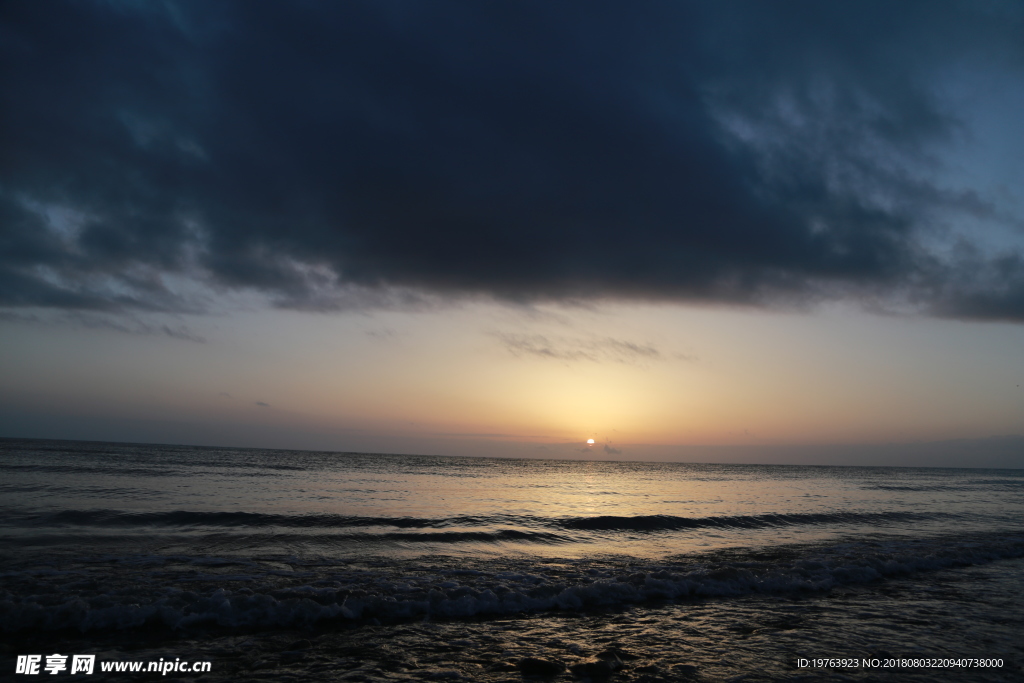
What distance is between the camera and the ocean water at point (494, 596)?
8.27 m

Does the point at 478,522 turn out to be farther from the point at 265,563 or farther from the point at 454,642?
the point at 454,642

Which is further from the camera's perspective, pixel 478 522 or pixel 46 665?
pixel 478 522

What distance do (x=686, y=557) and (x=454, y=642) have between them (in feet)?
36.5

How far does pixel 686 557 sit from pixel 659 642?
896 cm

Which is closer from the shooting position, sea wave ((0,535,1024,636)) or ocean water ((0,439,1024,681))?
ocean water ((0,439,1024,681))

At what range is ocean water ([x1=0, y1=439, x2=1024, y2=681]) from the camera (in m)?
8.27

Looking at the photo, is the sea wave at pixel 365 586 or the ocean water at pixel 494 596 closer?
the ocean water at pixel 494 596

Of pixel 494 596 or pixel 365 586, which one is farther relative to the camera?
pixel 365 586

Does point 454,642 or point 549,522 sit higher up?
point 454,642

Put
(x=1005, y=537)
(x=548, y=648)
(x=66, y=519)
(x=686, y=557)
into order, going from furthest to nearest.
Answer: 1. (x=1005, y=537)
2. (x=66, y=519)
3. (x=686, y=557)
4. (x=548, y=648)

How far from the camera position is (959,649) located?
910 centimetres

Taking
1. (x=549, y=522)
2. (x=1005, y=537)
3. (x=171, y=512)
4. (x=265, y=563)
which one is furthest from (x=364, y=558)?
(x=1005, y=537)

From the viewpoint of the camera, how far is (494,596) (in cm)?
1173

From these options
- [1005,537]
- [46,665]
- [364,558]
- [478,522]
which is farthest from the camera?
[478,522]
